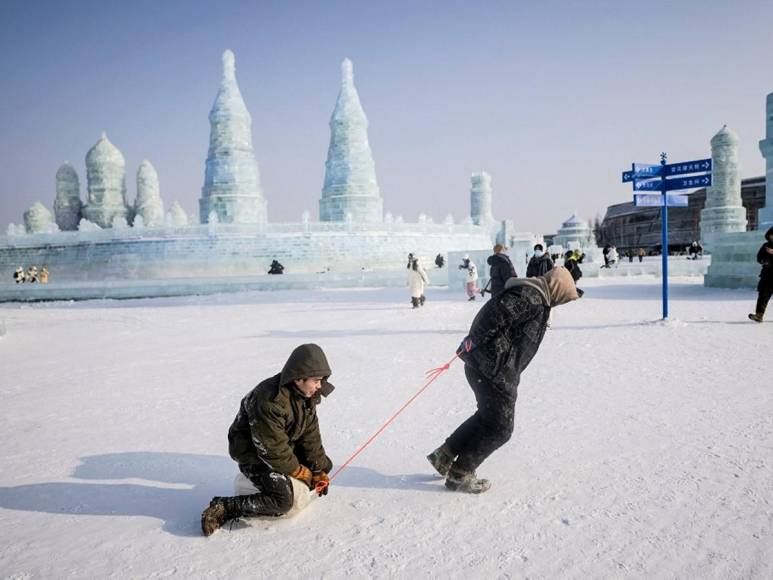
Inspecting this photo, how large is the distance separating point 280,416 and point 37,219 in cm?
4592

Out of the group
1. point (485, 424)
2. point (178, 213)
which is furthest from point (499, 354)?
point (178, 213)

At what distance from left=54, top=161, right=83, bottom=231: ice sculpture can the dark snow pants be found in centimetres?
4268

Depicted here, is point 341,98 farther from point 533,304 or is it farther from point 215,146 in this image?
point 533,304

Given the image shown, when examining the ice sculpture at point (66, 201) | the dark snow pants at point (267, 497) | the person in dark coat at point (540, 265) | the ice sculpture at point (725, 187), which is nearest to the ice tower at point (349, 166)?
the ice sculpture at point (725, 187)

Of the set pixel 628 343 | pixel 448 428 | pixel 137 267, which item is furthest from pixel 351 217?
pixel 448 428

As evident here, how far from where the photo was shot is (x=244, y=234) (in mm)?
25594

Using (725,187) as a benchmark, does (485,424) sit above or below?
below

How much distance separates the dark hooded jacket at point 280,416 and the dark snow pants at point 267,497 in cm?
4

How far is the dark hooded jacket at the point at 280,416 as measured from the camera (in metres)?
2.34

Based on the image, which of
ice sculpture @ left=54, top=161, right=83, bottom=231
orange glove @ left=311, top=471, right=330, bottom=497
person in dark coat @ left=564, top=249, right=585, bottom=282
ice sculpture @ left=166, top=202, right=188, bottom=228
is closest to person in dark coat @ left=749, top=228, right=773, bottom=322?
person in dark coat @ left=564, top=249, right=585, bottom=282

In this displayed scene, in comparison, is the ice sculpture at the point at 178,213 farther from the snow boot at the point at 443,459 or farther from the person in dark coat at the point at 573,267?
the snow boot at the point at 443,459

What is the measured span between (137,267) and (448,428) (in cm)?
2608

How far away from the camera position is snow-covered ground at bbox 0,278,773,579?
86.8 inches

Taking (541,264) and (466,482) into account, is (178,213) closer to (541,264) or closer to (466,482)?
(541,264)
